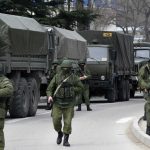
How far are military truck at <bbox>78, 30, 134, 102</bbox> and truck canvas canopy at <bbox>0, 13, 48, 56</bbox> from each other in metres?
7.36

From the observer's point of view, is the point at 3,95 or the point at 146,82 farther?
the point at 146,82

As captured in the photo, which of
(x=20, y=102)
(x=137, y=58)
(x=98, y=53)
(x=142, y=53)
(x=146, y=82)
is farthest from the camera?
(x=137, y=58)

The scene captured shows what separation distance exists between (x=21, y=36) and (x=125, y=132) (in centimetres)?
589

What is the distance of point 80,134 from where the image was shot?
51.3 ft

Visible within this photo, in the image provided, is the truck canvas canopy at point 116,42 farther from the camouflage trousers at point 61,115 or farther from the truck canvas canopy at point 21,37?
the camouflage trousers at point 61,115

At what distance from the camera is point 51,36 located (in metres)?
24.0

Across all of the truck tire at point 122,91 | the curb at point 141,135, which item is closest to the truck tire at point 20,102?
the curb at point 141,135

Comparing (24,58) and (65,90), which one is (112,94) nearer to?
(24,58)

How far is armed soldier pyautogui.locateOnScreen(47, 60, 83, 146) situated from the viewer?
13.2 metres

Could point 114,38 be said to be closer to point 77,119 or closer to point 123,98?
point 123,98

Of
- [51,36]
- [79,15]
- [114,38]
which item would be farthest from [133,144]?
[79,15]

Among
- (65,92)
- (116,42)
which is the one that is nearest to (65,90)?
(65,92)

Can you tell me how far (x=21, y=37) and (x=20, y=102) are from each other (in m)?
2.10

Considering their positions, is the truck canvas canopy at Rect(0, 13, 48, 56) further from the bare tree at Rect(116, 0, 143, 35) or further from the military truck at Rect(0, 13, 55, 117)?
the bare tree at Rect(116, 0, 143, 35)
